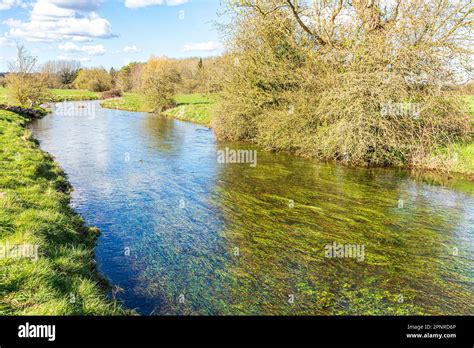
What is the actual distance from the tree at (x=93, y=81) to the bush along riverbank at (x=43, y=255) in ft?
271

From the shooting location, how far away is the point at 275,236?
995cm

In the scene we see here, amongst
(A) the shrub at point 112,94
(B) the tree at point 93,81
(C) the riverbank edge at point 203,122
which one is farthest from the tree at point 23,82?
(B) the tree at point 93,81

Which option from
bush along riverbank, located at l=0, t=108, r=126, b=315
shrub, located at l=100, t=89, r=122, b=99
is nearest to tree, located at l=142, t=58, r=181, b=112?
shrub, located at l=100, t=89, r=122, b=99

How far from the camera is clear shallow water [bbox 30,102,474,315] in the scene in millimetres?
7023

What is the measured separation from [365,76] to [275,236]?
10.7 metres

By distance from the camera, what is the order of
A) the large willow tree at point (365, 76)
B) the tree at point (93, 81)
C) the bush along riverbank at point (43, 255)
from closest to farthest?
1. the bush along riverbank at point (43, 255)
2. the large willow tree at point (365, 76)
3. the tree at point (93, 81)

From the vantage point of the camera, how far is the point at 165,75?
165ft

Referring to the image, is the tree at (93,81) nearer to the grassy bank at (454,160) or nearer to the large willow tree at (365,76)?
the large willow tree at (365,76)

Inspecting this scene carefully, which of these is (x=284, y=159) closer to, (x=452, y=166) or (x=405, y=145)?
(x=405, y=145)

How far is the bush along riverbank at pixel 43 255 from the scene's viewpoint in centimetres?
528

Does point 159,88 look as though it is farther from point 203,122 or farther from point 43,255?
point 43,255

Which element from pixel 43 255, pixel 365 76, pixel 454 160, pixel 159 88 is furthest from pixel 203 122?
pixel 43 255

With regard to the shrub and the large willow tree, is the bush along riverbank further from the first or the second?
the shrub
